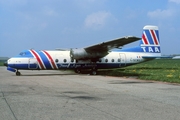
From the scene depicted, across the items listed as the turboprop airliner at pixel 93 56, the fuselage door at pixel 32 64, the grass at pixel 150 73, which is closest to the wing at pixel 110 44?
the turboprop airliner at pixel 93 56

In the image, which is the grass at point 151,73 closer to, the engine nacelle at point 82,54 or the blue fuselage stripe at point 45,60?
the engine nacelle at point 82,54

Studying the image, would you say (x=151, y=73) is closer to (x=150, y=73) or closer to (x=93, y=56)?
(x=150, y=73)

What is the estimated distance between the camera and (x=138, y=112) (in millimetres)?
7277

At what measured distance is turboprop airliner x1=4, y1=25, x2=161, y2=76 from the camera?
80.7 feet

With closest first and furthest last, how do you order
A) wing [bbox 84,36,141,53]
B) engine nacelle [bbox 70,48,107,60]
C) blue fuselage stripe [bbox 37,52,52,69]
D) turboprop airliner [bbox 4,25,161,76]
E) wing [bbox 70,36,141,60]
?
wing [bbox 84,36,141,53] < wing [bbox 70,36,141,60] < turboprop airliner [bbox 4,25,161,76] < blue fuselage stripe [bbox 37,52,52,69] < engine nacelle [bbox 70,48,107,60]

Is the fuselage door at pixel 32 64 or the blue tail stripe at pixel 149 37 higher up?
the blue tail stripe at pixel 149 37

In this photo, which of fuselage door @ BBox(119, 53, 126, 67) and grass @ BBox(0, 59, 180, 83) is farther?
fuselage door @ BBox(119, 53, 126, 67)

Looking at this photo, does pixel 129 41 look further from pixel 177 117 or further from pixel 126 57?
pixel 177 117

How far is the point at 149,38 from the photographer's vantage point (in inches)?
1155

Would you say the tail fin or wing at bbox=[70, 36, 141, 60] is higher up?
the tail fin

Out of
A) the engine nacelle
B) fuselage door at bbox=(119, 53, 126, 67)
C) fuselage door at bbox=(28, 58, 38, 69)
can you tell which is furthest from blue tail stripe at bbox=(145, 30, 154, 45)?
fuselage door at bbox=(28, 58, 38, 69)

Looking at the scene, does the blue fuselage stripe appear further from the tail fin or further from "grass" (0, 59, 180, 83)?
the tail fin

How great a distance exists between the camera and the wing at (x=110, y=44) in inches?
899

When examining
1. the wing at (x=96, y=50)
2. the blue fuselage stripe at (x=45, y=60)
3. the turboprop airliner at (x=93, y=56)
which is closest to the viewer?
the wing at (x=96, y=50)
